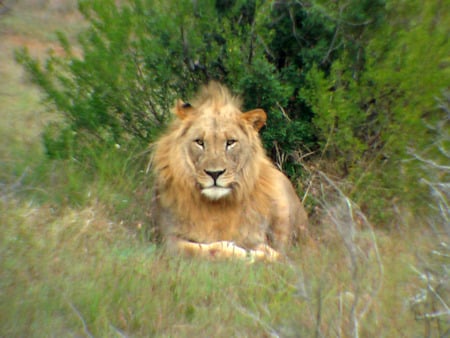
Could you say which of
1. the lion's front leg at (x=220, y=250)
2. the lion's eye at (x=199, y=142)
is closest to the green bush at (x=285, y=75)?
the lion's eye at (x=199, y=142)

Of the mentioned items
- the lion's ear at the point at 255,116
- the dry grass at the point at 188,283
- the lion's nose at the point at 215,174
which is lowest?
the dry grass at the point at 188,283

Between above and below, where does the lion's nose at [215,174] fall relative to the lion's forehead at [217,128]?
below

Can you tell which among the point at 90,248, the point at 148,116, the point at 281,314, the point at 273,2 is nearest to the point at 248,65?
the point at 273,2

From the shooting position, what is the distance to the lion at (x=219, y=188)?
6.33 meters

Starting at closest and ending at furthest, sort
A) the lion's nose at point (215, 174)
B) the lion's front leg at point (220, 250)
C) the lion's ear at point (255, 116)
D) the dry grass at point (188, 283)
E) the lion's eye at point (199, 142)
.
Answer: the dry grass at point (188, 283)
the lion's front leg at point (220, 250)
the lion's nose at point (215, 174)
the lion's eye at point (199, 142)
the lion's ear at point (255, 116)

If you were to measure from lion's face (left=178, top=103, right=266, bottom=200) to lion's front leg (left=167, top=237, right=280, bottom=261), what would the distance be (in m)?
0.43

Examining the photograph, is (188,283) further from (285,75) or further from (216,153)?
(285,75)

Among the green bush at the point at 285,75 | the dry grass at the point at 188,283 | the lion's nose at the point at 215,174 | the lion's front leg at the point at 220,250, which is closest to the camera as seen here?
the dry grass at the point at 188,283

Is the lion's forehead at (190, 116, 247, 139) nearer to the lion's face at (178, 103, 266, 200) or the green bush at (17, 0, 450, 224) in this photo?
the lion's face at (178, 103, 266, 200)

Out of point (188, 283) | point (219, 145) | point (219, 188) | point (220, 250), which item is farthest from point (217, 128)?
point (188, 283)

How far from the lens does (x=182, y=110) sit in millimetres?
6664

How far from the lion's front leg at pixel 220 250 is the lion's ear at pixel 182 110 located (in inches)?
43.5

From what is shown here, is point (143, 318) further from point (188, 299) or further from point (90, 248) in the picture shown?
point (90, 248)

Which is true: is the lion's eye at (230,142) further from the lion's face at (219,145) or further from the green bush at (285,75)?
the green bush at (285,75)
